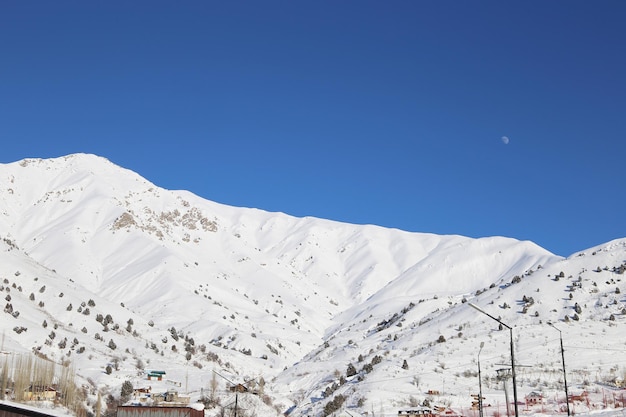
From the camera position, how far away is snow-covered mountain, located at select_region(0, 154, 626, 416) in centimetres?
5784

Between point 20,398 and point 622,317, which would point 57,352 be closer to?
point 20,398

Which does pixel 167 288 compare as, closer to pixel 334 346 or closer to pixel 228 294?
pixel 228 294

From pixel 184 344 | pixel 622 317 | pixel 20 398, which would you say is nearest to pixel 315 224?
pixel 184 344

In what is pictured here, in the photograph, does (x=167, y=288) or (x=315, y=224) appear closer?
(x=167, y=288)

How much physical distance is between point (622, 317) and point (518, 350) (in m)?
13.6

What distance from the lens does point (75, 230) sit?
126750mm

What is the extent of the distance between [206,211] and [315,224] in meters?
34.7

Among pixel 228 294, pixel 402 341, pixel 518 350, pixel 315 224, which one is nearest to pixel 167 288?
pixel 228 294

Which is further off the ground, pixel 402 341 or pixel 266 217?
pixel 266 217

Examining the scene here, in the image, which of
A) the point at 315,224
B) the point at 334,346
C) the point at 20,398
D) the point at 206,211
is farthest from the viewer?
the point at 315,224

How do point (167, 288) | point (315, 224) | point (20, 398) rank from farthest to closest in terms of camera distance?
point (315, 224) → point (167, 288) → point (20, 398)

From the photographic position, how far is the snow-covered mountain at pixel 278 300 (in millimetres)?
Result: 57844

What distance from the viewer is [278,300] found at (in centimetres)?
11644

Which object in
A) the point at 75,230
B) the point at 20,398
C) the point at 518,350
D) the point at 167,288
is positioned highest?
the point at 75,230
